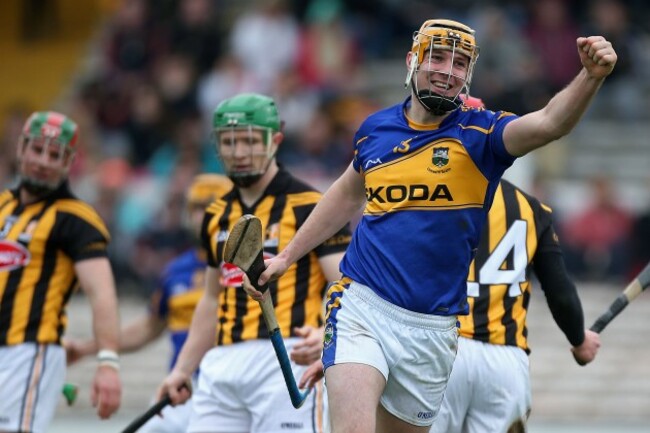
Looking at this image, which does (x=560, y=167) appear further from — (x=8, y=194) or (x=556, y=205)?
(x=8, y=194)

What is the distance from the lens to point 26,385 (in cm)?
693

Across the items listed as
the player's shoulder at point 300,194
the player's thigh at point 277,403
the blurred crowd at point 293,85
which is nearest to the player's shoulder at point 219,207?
the player's shoulder at point 300,194

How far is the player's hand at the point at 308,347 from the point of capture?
627cm

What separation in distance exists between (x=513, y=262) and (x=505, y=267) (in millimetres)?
43

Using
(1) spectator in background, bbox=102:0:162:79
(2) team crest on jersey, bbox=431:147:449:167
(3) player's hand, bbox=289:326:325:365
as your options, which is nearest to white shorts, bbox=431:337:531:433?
(3) player's hand, bbox=289:326:325:365

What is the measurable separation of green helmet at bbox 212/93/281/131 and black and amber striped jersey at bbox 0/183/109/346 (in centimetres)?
80

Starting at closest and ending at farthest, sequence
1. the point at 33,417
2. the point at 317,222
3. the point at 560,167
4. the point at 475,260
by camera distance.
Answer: the point at 317,222, the point at 475,260, the point at 33,417, the point at 560,167

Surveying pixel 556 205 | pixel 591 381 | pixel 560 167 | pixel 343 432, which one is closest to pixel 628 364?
pixel 591 381

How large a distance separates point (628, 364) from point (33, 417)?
6.10 meters

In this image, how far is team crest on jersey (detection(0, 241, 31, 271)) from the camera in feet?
23.0

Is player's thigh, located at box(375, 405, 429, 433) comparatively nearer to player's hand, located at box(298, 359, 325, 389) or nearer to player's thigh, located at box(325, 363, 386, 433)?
player's thigh, located at box(325, 363, 386, 433)

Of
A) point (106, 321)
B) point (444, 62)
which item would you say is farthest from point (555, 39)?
point (444, 62)

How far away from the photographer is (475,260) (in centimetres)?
636

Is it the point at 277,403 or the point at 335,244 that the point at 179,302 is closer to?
the point at 277,403
